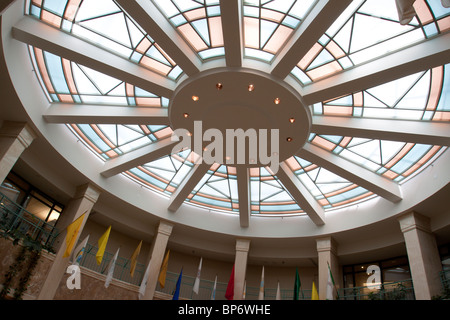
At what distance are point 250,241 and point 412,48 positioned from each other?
15.8 meters

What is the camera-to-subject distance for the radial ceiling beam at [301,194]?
18.2 meters

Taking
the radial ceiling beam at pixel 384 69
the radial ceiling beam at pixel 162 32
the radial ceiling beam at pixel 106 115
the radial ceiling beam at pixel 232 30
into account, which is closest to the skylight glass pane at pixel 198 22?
the radial ceiling beam at pixel 162 32

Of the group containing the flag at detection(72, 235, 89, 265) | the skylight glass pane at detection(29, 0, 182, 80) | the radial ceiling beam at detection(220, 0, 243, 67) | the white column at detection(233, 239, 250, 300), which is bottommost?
the flag at detection(72, 235, 89, 265)

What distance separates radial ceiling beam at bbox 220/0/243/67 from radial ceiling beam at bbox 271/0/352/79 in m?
1.53

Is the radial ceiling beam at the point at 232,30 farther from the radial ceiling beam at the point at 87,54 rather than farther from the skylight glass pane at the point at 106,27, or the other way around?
the radial ceiling beam at the point at 87,54

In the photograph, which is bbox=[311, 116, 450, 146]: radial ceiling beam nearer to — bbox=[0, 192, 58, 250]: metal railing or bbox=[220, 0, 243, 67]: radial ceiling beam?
bbox=[220, 0, 243, 67]: radial ceiling beam

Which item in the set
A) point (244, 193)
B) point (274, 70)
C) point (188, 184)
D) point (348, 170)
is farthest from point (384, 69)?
point (188, 184)

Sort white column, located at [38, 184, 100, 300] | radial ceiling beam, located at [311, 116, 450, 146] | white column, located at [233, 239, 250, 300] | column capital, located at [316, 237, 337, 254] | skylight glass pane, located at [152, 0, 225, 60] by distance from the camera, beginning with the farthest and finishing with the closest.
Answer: white column, located at [233, 239, 250, 300] < column capital, located at [316, 237, 337, 254] < white column, located at [38, 184, 100, 300] < radial ceiling beam, located at [311, 116, 450, 146] < skylight glass pane, located at [152, 0, 225, 60]

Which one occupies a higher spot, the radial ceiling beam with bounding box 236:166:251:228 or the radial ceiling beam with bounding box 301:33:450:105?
the radial ceiling beam with bounding box 301:33:450:105

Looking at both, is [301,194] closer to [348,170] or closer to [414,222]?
[348,170]

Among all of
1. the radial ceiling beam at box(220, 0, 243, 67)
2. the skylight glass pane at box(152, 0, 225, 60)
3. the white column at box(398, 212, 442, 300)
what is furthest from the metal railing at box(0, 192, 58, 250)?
the white column at box(398, 212, 442, 300)

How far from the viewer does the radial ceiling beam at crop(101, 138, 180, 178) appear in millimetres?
17562

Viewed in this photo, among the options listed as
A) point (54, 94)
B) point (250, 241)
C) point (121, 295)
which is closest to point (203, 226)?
point (250, 241)

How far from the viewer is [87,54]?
41.5 feet
